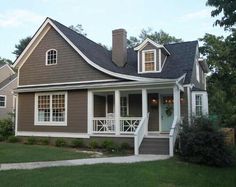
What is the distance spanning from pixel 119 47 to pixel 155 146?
24.2 feet

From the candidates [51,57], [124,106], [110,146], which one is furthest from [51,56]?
[110,146]

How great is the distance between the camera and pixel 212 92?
27266 millimetres

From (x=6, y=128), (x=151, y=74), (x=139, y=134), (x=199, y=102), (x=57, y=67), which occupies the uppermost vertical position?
(x=57, y=67)

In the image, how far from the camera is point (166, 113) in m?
16.7

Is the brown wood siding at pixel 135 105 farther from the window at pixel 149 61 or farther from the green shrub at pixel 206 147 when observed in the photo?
the green shrub at pixel 206 147

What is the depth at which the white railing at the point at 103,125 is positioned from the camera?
1530 cm

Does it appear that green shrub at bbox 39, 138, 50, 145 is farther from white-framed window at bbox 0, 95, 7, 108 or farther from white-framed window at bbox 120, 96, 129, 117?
white-framed window at bbox 0, 95, 7, 108

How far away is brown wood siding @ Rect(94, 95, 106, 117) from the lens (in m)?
17.0

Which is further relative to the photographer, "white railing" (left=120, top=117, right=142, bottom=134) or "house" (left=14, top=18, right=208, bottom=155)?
"house" (left=14, top=18, right=208, bottom=155)

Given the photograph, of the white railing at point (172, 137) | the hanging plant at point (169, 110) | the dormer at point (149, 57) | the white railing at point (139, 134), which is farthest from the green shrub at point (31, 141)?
the white railing at point (172, 137)

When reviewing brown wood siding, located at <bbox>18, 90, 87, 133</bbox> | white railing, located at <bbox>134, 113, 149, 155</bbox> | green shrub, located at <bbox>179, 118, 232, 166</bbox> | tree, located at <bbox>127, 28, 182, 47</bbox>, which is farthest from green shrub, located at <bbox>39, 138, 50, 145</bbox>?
tree, located at <bbox>127, 28, 182, 47</bbox>

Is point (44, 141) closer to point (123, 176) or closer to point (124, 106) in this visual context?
point (124, 106)

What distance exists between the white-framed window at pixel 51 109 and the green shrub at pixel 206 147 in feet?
23.5

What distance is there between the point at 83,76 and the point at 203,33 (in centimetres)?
1822
